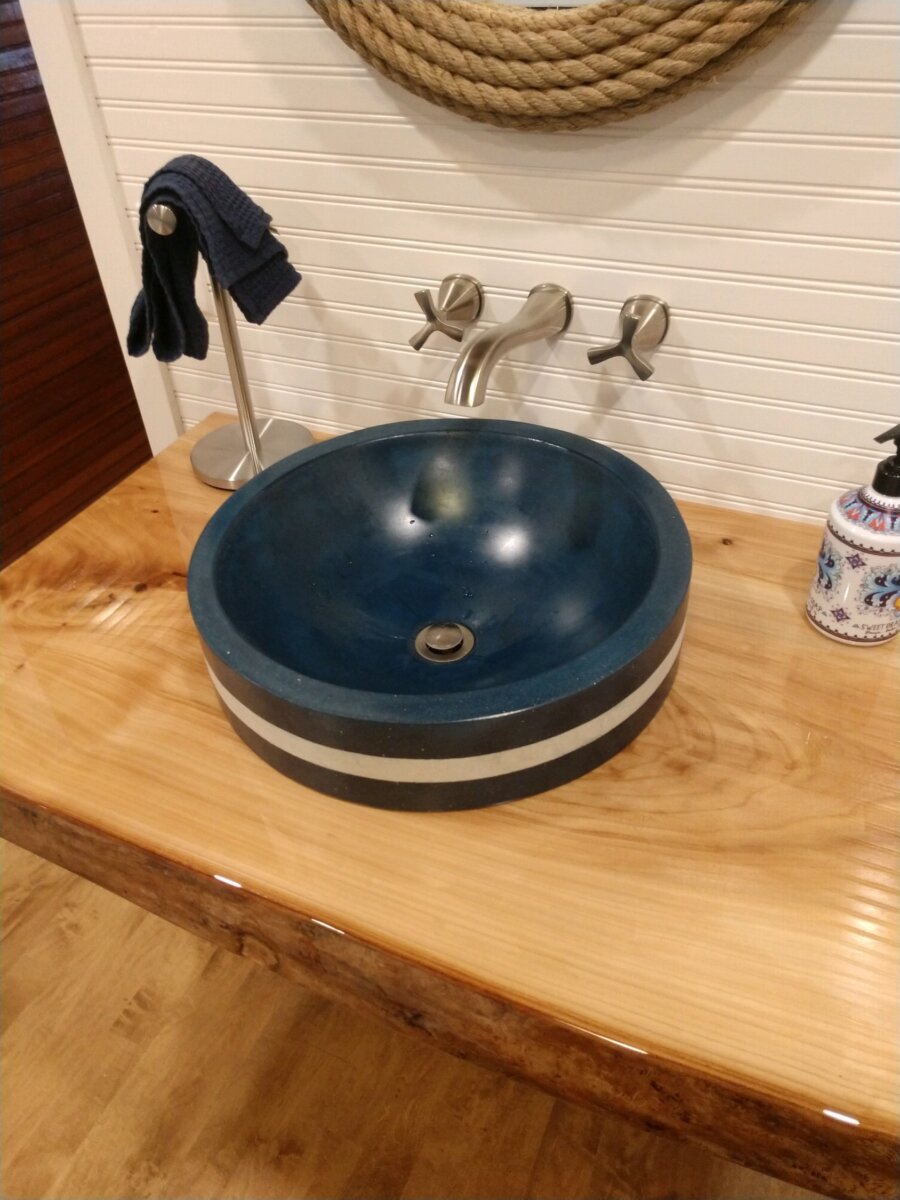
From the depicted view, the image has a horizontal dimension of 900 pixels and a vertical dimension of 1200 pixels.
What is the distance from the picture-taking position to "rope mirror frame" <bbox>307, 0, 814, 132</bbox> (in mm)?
681

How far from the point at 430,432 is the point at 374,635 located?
23 centimetres

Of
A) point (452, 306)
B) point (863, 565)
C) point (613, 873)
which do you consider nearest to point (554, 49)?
point (452, 306)

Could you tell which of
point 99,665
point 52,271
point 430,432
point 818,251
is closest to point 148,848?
point 99,665

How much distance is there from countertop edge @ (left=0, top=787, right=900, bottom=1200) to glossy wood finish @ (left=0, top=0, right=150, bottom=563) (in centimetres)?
173

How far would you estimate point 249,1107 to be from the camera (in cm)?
125

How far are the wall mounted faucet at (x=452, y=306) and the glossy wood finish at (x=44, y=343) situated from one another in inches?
60.4

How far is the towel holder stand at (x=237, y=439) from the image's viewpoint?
0.95 m

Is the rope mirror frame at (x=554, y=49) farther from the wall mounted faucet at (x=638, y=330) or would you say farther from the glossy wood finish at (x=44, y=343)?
the glossy wood finish at (x=44, y=343)

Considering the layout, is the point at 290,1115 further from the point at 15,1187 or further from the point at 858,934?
the point at 858,934

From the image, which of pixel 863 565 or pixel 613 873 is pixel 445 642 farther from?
pixel 863 565

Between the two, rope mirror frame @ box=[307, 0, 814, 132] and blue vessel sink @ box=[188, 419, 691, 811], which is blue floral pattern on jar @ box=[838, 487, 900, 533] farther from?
rope mirror frame @ box=[307, 0, 814, 132]

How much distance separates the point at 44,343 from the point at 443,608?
1.77m


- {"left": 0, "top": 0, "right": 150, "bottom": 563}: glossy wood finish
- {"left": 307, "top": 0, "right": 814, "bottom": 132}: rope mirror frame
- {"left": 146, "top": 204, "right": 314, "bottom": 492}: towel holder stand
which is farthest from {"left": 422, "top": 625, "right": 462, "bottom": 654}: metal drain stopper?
{"left": 0, "top": 0, "right": 150, "bottom": 563}: glossy wood finish

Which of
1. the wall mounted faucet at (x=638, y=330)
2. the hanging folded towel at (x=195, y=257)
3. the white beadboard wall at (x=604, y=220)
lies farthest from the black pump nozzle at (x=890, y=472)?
the hanging folded towel at (x=195, y=257)
